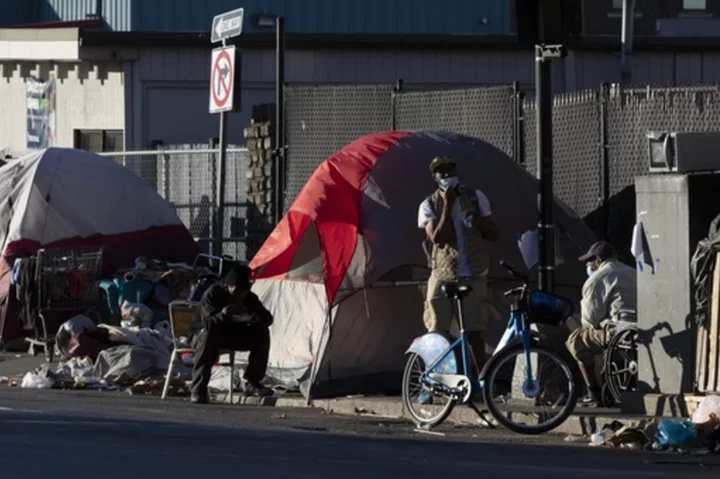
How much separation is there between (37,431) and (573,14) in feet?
16.9

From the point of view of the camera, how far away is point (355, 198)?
16.0 meters

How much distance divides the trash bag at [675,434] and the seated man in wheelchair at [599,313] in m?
2.04

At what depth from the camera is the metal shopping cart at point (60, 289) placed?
20.3 m

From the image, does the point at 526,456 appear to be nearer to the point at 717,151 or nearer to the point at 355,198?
the point at 717,151

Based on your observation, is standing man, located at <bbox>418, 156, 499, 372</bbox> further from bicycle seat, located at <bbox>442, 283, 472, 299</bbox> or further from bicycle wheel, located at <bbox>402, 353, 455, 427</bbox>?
bicycle seat, located at <bbox>442, 283, 472, 299</bbox>

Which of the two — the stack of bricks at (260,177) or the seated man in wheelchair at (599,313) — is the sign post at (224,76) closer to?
the stack of bricks at (260,177)

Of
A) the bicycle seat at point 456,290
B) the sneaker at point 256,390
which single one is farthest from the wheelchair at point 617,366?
the sneaker at point 256,390

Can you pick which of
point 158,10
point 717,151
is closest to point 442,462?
point 717,151

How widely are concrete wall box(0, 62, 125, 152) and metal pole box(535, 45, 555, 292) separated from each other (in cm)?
1400

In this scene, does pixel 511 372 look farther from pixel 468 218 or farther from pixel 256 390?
pixel 256 390

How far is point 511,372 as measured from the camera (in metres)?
13.6

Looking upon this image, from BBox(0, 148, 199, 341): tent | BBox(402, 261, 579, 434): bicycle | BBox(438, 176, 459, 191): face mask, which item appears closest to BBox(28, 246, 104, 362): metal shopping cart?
BBox(0, 148, 199, 341): tent

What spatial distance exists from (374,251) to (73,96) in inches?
553

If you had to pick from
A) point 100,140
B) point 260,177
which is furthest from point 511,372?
point 100,140
